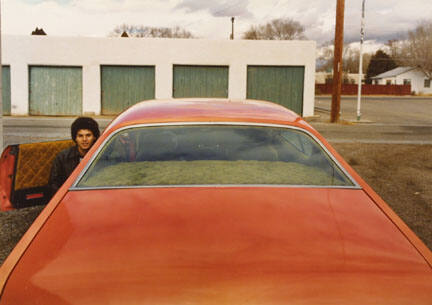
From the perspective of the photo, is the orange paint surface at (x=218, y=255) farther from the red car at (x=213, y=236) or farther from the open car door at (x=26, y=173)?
the open car door at (x=26, y=173)

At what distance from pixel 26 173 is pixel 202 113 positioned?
2.41m

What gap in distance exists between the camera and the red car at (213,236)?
1623 mm

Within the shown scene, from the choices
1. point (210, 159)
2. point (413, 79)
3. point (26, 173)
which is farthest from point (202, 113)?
point (413, 79)

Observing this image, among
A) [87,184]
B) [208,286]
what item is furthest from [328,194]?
[87,184]

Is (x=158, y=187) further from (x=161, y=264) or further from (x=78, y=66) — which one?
(x=78, y=66)

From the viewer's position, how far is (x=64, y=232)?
199 centimetres

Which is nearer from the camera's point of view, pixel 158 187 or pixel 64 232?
pixel 64 232

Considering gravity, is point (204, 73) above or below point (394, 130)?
above

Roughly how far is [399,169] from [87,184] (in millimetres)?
8492

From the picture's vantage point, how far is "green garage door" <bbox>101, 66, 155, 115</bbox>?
83.7ft

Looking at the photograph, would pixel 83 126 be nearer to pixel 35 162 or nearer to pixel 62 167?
pixel 62 167

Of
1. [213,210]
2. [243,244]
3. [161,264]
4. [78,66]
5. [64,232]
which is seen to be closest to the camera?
[161,264]

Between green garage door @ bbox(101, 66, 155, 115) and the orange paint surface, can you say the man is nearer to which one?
the orange paint surface

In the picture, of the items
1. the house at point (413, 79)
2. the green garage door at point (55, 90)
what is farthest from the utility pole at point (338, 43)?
the house at point (413, 79)
